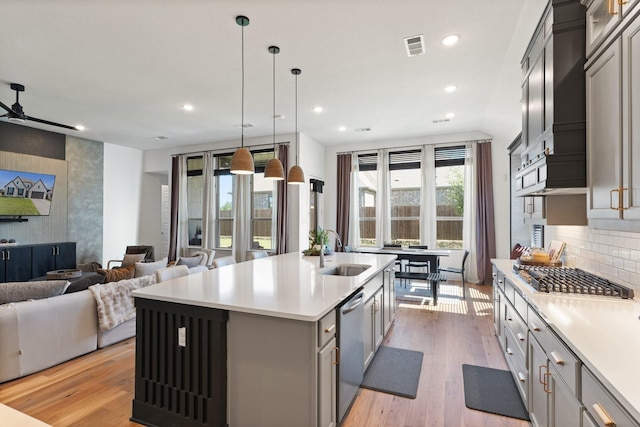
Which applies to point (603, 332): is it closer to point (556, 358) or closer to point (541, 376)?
point (556, 358)

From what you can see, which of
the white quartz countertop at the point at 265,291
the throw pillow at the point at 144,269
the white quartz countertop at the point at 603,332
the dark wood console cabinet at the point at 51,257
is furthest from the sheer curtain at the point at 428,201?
the dark wood console cabinet at the point at 51,257

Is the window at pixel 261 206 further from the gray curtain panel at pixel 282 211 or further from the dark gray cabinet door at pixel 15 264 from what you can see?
the dark gray cabinet door at pixel 15 264

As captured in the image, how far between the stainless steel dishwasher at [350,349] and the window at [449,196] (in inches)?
198

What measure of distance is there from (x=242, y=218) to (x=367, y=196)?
9.98ft

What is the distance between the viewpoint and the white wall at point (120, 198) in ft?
24.4

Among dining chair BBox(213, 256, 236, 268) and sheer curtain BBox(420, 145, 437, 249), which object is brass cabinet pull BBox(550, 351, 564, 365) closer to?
dining chair BBox(213, 256, 236, 268)

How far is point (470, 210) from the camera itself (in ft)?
21.3

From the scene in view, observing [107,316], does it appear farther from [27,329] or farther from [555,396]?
[555,396]

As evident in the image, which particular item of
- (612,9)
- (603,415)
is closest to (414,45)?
(612,9)

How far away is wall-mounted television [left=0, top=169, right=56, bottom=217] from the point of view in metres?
5.60

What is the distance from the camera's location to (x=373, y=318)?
2.89 meters

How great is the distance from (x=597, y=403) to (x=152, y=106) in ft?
19.4

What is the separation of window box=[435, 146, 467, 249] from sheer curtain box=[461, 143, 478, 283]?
0.58 ft

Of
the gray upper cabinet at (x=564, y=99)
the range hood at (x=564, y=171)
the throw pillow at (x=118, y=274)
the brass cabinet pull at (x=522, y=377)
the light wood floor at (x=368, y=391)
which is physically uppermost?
A: the gray upper cabinet at (x=564, y=99)
